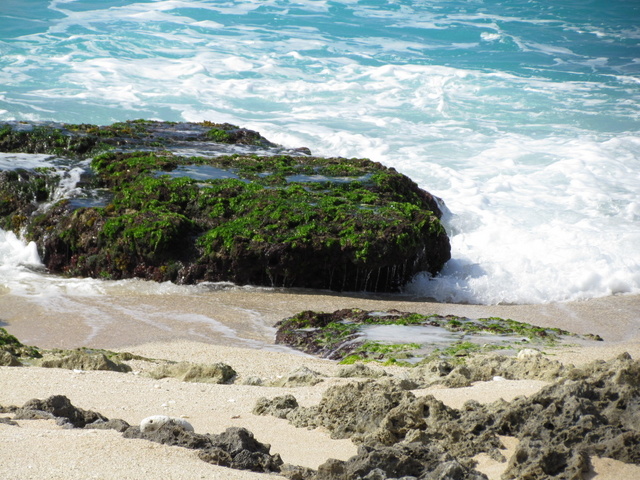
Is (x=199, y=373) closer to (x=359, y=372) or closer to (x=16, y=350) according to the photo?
(x=359, y=372)

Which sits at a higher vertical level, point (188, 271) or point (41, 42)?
point (41, 42)

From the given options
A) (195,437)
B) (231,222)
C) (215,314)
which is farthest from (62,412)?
(231,222)

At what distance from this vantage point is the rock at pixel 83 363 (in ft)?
19.1

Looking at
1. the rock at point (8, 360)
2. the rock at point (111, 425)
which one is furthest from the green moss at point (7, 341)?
the rock at point (111, 425)

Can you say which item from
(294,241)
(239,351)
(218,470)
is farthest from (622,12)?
(218,470)

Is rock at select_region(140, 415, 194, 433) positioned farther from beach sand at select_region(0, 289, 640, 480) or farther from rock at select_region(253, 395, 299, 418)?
rock at select_region(253, 395, 299, 418)

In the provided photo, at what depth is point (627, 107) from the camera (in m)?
23.6

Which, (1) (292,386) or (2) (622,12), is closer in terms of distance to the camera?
(1) (292,386)

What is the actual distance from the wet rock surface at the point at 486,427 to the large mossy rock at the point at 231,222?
5474 millimetres

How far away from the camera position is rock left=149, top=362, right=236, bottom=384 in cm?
561

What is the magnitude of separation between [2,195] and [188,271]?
3.69m

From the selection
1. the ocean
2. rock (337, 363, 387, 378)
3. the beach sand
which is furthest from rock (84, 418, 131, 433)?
the ocean

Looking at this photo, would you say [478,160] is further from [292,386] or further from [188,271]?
[292,386]

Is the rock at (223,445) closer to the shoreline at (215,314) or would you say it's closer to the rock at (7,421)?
the rock at (7,421)
